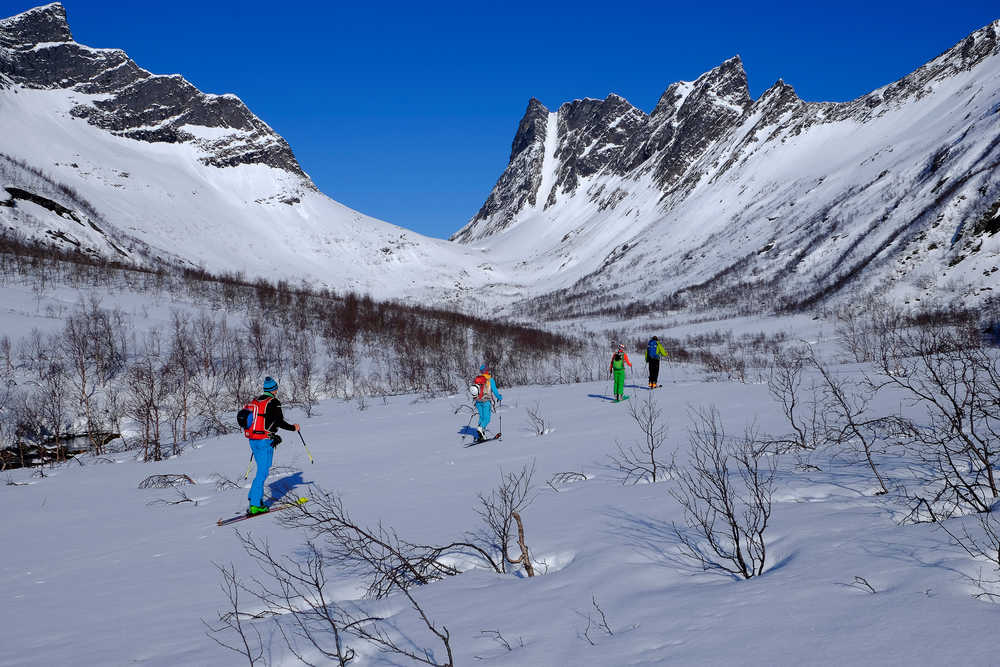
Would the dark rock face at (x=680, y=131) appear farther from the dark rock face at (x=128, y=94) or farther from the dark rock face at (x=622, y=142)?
the dark rock face at (x=128, y=94)

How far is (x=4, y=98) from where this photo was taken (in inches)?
2785

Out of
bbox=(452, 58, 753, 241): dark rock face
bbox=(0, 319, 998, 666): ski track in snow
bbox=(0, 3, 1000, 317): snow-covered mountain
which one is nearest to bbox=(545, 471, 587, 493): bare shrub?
bbox=(0, 319, 998, 666): ski track in snow

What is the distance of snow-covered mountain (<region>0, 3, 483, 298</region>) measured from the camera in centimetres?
6269

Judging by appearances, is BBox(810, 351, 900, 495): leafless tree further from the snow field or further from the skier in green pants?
the skier in green pants

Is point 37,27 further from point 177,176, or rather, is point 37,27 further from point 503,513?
point 503,513

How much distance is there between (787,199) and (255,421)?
87.4 m

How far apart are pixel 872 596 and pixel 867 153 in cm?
9331

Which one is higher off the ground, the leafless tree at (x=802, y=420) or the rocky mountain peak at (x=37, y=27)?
the rocky mountain peak at (x=37, y=27)

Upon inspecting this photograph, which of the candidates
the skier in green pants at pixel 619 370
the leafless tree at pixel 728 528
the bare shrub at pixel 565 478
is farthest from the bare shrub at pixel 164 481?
the skier in green pants at pixel 619 370

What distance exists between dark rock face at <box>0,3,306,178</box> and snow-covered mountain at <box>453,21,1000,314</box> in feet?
198

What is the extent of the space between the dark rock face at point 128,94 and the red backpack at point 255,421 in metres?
95.0

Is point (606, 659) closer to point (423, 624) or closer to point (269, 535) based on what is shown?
point (423, 624)

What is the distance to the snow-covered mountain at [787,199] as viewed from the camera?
143 feet

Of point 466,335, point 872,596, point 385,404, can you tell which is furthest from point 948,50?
point 872,596
